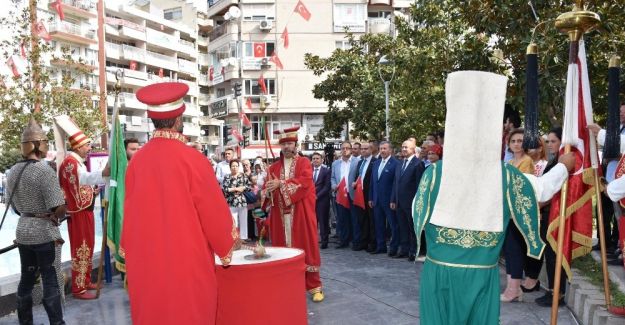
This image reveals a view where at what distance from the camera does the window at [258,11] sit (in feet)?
135

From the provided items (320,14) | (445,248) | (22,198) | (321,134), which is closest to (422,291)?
(445,248)

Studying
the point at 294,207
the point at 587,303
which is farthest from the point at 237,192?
the point at 587,303

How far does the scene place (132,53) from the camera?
1996 inches

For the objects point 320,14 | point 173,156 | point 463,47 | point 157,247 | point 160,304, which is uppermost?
point 320,14

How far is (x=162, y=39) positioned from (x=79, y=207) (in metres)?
50.1

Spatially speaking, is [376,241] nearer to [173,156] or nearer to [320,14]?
[173,156]

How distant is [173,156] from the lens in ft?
12.2

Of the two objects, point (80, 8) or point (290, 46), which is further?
point (80, 8)

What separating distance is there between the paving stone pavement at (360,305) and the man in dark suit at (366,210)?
169 centimetres

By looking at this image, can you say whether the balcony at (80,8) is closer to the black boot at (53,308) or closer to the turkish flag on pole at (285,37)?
the turkish flag on pole at (285,37)

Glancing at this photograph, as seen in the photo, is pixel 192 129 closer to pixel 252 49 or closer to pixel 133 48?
pixel 133 48

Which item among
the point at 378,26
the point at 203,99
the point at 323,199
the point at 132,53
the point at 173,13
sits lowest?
the point at 323,199

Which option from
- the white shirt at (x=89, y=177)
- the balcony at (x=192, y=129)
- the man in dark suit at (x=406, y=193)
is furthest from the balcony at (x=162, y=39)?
the white shirt at (x=89, y=177)

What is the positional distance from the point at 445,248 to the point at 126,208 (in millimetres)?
2048
